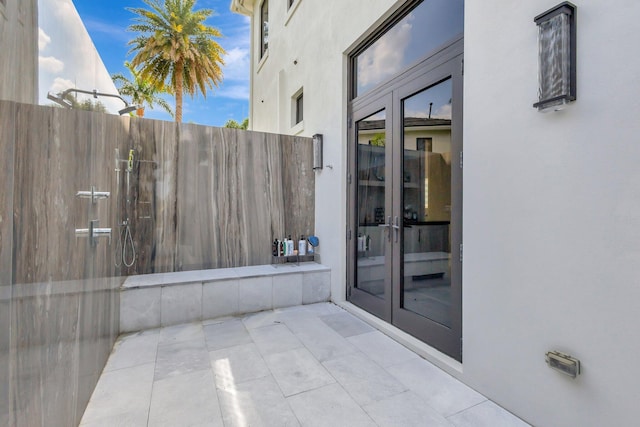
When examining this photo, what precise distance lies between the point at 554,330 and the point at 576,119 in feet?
3.71

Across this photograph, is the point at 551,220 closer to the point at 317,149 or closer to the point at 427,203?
the point at 427,203

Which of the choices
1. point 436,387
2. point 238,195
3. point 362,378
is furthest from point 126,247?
Answer: point 436,387

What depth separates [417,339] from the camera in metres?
2.85

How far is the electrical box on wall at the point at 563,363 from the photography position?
1.61 m

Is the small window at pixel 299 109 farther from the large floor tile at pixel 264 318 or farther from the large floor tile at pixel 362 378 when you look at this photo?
the large floor tile at pixel 362 378

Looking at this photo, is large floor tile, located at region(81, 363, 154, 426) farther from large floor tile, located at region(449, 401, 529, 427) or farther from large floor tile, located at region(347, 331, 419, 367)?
large floor tile, located at region(449, 401, 529, 427)

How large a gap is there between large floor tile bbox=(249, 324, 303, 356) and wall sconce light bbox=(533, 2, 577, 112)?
8.68 feet

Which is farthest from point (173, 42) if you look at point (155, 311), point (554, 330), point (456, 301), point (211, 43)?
point (554, 330)

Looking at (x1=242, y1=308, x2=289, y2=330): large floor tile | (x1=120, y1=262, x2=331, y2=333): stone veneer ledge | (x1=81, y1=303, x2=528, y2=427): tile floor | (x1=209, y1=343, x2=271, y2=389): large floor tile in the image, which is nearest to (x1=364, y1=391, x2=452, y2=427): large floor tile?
(x1=81, y1=303, x2=528, y2=427): tile floor

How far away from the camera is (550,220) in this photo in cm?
174

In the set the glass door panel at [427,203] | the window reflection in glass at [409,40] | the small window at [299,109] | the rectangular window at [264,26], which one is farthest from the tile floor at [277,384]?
the rectangular window at [264,26]

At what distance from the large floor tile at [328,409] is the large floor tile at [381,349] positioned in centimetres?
57

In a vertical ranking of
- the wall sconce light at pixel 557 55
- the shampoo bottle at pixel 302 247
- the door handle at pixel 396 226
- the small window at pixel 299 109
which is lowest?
the shampoo bottle at pixel 302 247

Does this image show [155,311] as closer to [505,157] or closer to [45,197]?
[45,197]
